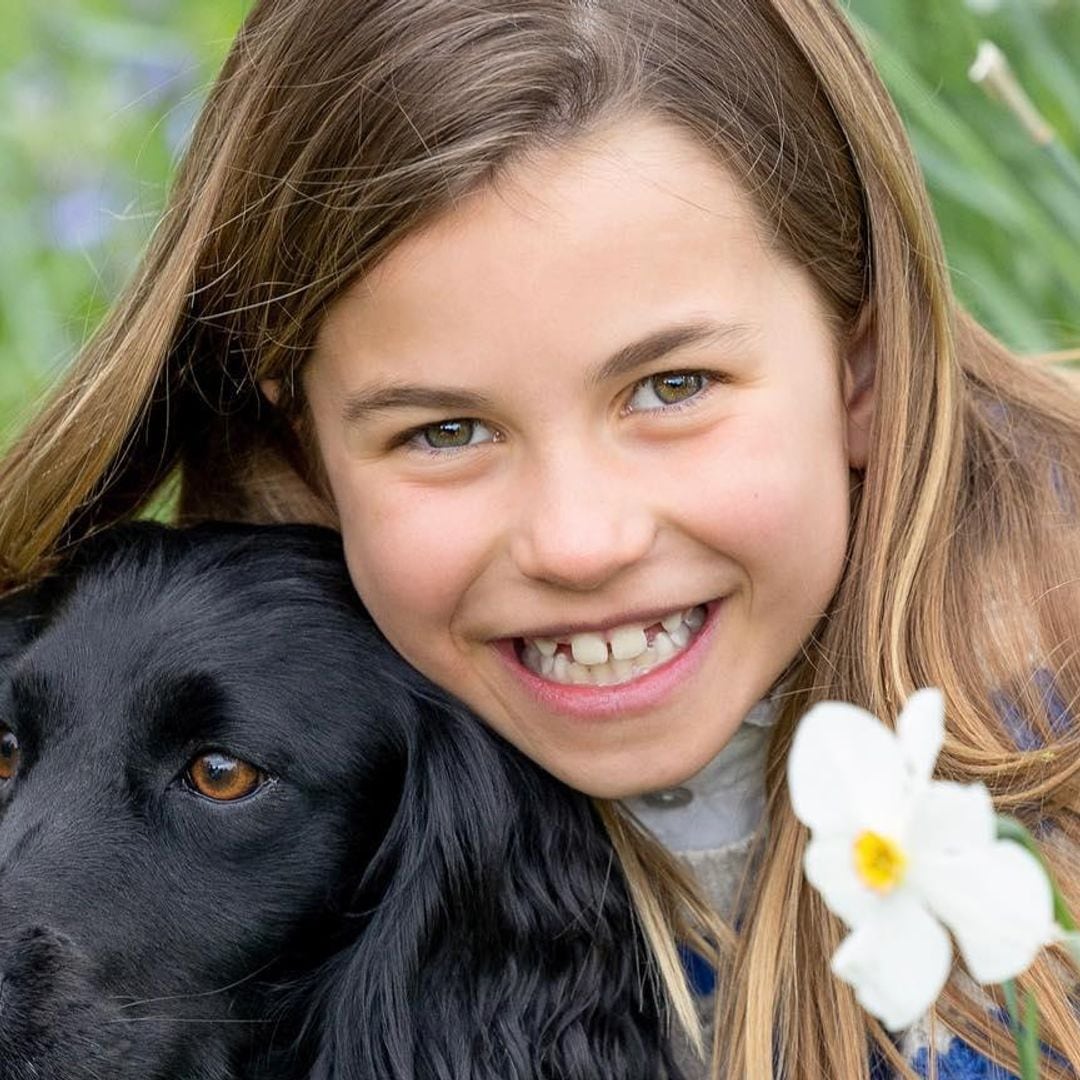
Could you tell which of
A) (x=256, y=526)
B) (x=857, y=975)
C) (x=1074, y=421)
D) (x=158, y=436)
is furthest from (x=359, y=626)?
(x=857, y=975)

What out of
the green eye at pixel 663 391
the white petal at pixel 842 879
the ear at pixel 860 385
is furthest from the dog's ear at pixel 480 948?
the white petal at pixel 842 879

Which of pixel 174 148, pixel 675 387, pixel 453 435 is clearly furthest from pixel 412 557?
pixel 174 148

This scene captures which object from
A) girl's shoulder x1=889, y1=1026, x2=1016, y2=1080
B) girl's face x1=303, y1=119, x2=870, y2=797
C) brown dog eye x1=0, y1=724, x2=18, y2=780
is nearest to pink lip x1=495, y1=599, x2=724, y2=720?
girl's face x1=303, y1=119, x2=870, y2=797

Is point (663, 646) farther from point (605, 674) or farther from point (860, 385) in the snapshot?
point (860, 385)

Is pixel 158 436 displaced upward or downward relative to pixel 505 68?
downward

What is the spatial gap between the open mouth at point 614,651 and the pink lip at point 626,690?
0.01 meters

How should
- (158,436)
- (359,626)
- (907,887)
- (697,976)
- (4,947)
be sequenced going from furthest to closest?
(158,436), (697,976), (359,626), (4,947), (907,887)

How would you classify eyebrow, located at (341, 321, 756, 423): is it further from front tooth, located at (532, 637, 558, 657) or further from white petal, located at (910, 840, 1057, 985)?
white petal, located at (910, 840, 1057, 985)

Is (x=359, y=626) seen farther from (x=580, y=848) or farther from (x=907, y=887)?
(x=907, y=887)

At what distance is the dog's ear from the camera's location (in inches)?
82.3

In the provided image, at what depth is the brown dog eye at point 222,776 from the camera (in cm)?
204

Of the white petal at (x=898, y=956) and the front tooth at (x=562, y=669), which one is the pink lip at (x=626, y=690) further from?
the white petal at (x=898, y=956)

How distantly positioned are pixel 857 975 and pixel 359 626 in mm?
1347

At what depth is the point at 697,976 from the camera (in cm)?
239
